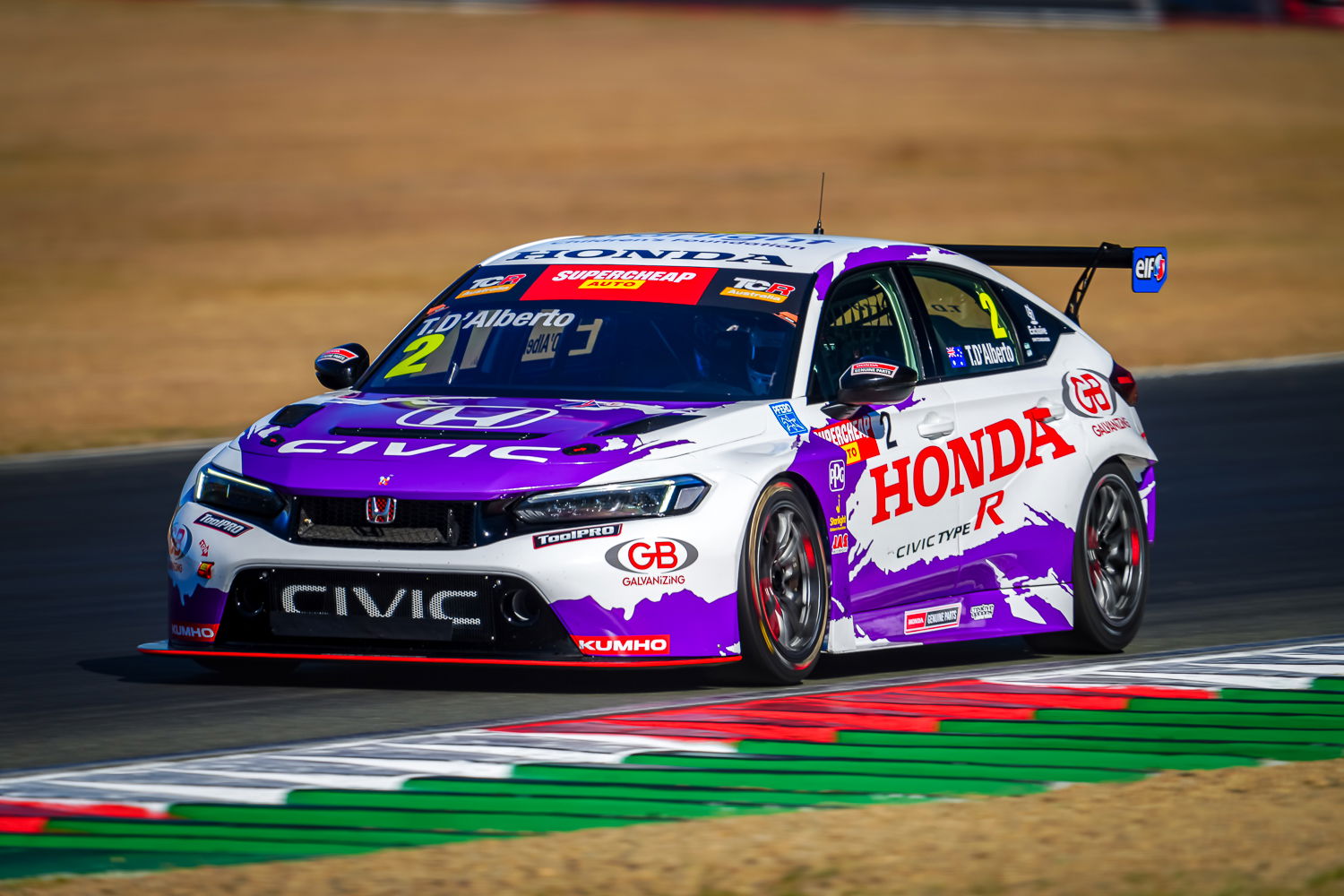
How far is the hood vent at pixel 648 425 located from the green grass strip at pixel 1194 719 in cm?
148

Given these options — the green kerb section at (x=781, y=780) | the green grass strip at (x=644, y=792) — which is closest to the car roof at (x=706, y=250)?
the green kerb section at (x=781, y=780)

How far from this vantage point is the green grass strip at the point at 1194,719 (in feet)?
25.0

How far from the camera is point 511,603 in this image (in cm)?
784

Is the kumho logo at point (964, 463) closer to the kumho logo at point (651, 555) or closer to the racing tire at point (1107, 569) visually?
the racing tire at point (1107, 569)

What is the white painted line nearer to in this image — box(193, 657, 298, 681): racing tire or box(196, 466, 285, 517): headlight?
box(193, 657, 298, 681): racing tire

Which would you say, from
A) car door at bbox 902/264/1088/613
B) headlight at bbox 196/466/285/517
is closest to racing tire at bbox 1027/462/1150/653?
car door at bbox 902/264/1088/613

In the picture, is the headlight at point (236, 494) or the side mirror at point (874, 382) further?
the side mirror at point (874, 382)

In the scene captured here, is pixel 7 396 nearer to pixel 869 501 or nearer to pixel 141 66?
pixel 869 501

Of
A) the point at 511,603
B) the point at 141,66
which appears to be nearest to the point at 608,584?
the point at 511,603

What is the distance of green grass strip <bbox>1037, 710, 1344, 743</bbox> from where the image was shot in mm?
7625

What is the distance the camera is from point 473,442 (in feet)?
26.2

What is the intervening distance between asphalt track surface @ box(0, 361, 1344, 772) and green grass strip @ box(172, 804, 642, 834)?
3.23ft

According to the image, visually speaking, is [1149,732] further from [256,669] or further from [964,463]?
[256,669]

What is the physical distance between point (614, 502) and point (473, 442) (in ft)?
1.68
